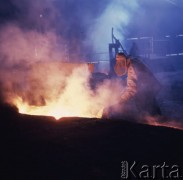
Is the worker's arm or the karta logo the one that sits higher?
the worker's arm

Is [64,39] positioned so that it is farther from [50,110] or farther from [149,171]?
[149,171]

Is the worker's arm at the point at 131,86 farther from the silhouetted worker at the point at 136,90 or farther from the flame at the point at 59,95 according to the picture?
the flame at the point at 59,95

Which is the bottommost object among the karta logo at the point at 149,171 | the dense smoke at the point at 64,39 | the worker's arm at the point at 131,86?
the karta logo at the point at 149,171

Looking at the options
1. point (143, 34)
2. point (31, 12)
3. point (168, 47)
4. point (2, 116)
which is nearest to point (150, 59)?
point (168, 47)

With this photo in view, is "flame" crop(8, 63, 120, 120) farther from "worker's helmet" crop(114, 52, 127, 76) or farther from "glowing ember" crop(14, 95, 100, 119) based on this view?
"worker's helmet" crop(114, 52, 127, 76)

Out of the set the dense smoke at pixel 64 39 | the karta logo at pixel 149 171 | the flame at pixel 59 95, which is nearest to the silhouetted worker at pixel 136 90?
the flame at pixel 59 95

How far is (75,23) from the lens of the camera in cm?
1947

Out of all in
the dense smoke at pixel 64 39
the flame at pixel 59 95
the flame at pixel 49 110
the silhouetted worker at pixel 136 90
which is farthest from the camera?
the dense smoke at pixel 64 39

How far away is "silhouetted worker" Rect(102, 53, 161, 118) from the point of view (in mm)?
6759

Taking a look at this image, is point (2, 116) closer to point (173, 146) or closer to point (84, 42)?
point (173, 146)

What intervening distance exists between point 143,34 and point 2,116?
18993 millimetres

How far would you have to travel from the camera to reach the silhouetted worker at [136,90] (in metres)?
6.76

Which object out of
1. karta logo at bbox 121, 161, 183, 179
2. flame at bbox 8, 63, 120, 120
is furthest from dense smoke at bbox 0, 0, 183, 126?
karta logo at bbox 121, 161, 183, 179

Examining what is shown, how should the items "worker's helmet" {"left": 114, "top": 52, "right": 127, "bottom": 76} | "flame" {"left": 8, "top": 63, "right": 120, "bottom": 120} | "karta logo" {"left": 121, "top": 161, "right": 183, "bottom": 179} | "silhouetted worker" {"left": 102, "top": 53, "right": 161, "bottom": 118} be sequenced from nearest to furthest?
"karta logo" {"left": 121, "top": 161, "right": 183, "bottom": 179} → "silhouetted worker" {"left": 102, "top": 53, "right": 161, "bottom": 118} → "worker's helmet" {"left": 114, "top": 52, "right": 127, "bottom": 76} → "flame" {"left": 8, "top": 63, "right": 120, "bottom": 120}
